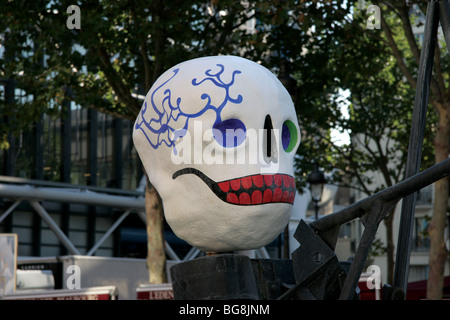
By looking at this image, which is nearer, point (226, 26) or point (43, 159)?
point (226, 26)

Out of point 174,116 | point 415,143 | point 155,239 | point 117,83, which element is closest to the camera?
point 415,143

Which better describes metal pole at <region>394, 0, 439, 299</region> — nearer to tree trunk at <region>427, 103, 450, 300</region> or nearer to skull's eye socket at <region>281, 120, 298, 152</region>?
skull's eye socket at <region>281, 120, 298, 152</region>

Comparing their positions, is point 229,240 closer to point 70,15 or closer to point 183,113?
point 183,113

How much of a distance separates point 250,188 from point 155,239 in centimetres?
1042

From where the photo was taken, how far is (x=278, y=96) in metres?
5.22

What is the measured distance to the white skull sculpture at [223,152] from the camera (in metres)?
5.01

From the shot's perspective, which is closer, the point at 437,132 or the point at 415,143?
the point at 415,143

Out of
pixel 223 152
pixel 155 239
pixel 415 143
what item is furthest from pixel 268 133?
pixel 155 239

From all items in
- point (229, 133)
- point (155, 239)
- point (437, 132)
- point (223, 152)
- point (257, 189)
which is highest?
point (437, 132)

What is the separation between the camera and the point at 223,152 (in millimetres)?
5027

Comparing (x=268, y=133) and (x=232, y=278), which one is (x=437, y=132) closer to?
(x=268, y=133)

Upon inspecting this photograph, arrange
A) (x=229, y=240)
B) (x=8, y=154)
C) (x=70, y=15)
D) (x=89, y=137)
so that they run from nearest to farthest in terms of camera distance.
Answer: (x=229, y=240) → (x=70, y=15) → (x=8, y=154) → (x=89, y=137)
